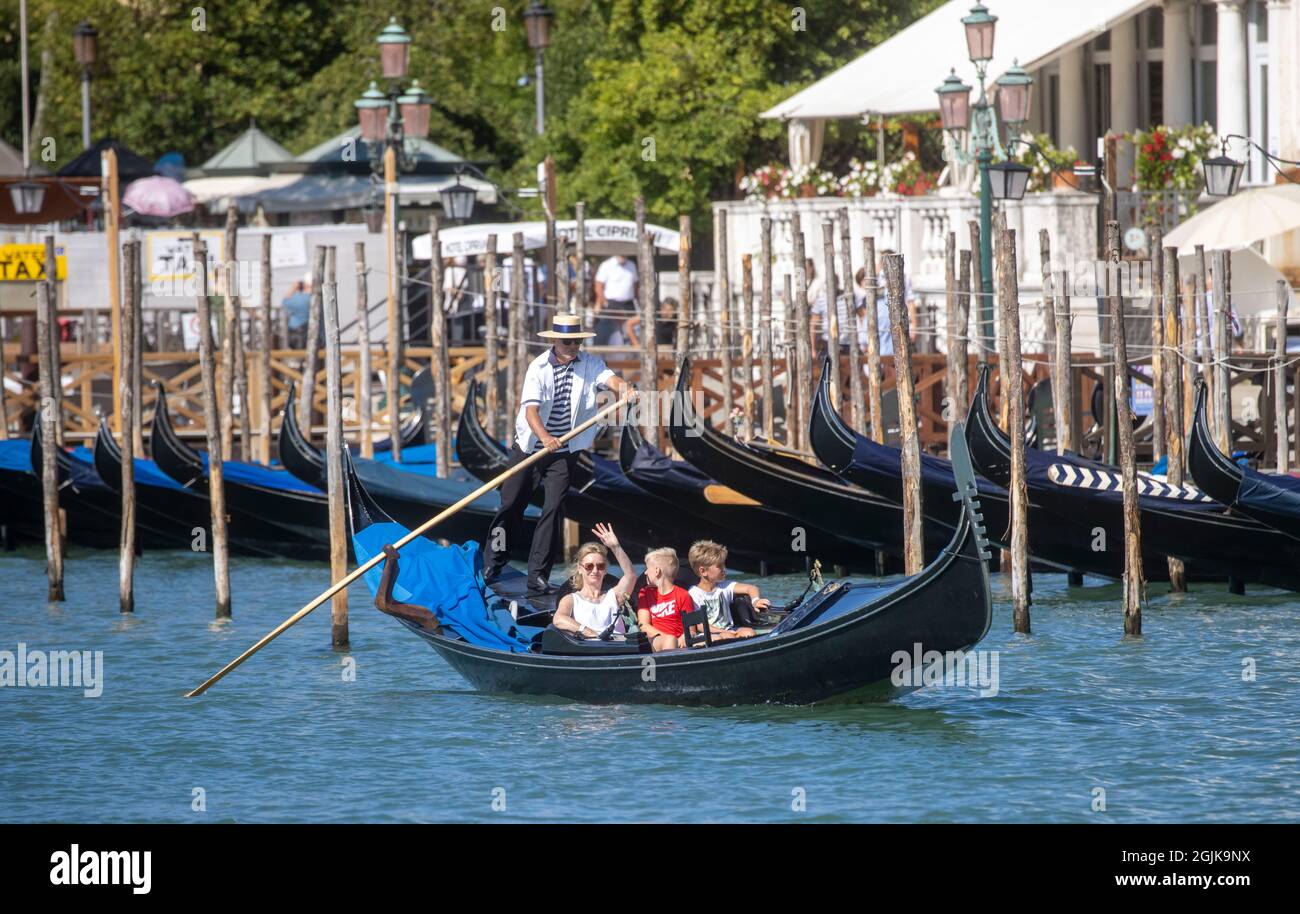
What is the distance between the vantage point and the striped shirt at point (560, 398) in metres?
9.77

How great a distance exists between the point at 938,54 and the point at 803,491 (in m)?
6.87

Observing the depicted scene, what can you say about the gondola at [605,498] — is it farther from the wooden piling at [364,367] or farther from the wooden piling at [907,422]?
the wooden piling at [907,422]

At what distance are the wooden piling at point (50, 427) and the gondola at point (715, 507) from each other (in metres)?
2.67

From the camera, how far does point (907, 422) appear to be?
9.45 meters

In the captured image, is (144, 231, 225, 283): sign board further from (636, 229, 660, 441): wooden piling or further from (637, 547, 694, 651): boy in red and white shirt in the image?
(637, 547, 694, 651): boy in red and white shirt

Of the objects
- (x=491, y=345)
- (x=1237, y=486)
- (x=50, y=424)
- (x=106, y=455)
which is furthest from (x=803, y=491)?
(x=106, y=455)

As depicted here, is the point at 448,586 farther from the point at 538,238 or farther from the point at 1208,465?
the point at 538,238

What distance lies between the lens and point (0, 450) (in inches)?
534

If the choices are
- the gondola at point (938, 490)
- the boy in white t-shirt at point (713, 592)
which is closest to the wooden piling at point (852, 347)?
the gondola at point (938, 490)

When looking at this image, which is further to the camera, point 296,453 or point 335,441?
point 296,453
